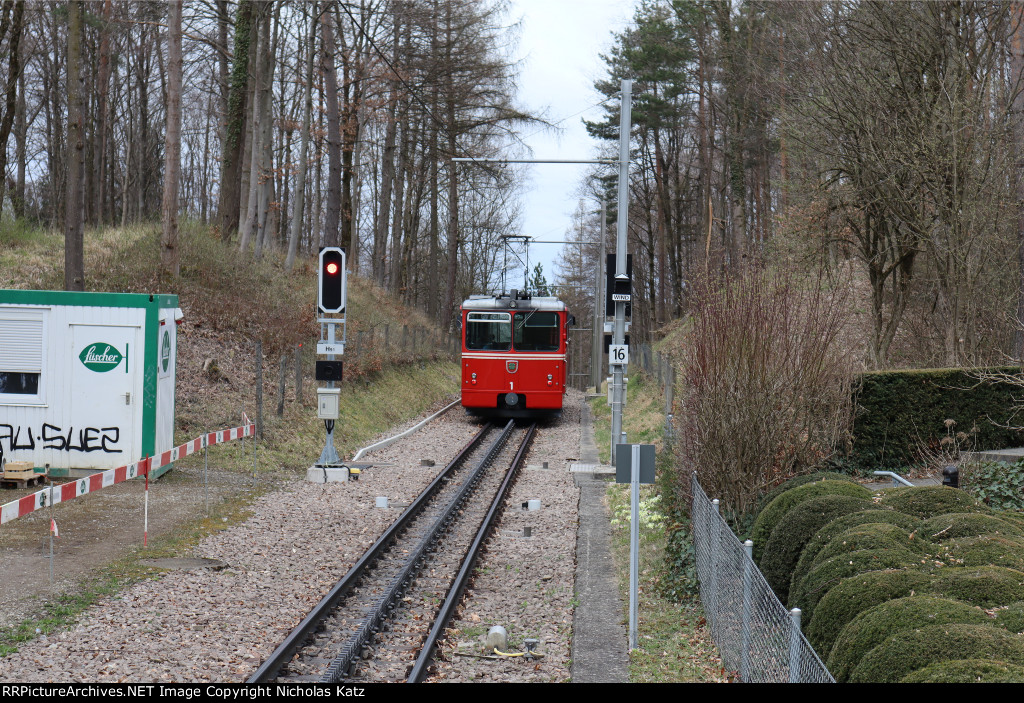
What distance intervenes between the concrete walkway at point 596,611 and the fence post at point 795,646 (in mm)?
2320

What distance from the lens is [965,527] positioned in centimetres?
611

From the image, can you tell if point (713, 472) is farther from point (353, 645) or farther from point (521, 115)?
point (521, 115)

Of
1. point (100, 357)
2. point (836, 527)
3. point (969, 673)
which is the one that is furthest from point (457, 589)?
point (100, 357)

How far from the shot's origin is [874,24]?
17344 millimetres

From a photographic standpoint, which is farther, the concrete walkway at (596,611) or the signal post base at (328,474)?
the signal post base at (328,474)

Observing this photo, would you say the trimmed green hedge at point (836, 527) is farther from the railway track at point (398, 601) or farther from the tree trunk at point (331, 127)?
the tree trunk at point (331, 127)

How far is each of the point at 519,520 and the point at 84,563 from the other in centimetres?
569

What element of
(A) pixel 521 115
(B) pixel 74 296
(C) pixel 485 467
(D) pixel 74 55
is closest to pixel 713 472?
(C) pixel 485 467

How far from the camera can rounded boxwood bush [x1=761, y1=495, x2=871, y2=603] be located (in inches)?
279

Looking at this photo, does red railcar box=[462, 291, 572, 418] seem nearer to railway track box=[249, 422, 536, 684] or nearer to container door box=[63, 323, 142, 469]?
railway track box=[249, 422, 536, 684]

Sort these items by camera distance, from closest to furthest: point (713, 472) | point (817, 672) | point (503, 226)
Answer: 1. point (817, 672)
2. point (713, 472)
3. point (503, 226)

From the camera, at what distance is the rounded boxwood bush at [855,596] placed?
201 inches

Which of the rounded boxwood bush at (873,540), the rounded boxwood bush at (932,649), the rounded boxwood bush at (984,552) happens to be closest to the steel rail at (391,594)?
the rounded boxwood bush at (873,540)
